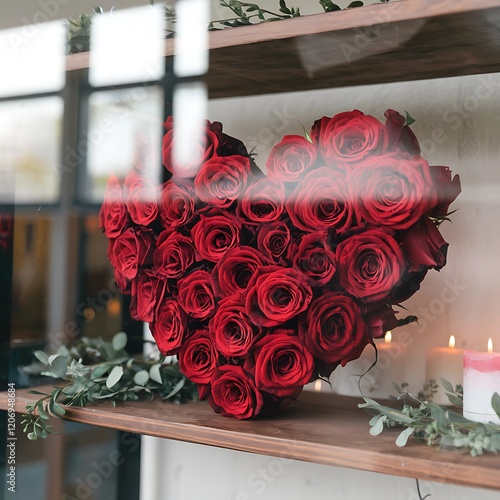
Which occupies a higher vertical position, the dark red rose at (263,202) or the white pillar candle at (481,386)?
the dark red rose at (263,202)

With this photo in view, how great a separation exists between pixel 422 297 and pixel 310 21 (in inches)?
10.4

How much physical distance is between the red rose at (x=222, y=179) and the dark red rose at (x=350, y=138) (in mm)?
68

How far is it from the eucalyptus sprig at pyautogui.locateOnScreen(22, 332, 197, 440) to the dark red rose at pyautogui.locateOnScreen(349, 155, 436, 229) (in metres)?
0.26

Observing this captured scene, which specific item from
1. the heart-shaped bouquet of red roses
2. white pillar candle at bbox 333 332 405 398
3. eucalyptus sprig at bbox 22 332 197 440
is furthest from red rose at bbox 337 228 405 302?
eucalyptus sprig at bbox 22 332 197 440

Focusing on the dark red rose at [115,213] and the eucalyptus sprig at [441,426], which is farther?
the dark red rose at [115,213]

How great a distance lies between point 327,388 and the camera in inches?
24.1

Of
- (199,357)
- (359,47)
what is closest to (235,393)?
(199,357)

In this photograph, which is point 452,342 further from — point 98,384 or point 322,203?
point 98,384

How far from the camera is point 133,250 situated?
0.62 meters

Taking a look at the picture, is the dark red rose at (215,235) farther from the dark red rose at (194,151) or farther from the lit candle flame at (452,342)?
the lit candle flame at (452,342)

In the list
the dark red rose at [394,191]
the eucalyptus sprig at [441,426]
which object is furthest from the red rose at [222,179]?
the eucalyptus sprig at [441,426]

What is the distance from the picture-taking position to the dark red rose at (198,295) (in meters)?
0.57

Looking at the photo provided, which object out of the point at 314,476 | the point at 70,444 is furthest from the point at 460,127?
the point at 70,444

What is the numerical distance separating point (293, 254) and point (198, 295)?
0.10 meters
